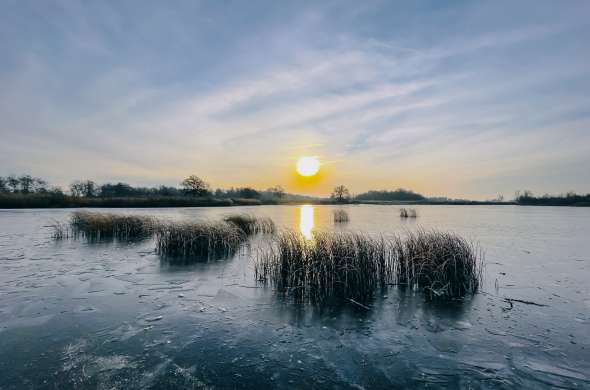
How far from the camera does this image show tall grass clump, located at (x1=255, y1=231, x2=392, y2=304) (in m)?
11.4

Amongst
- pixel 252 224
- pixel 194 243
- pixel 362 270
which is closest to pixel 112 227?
pixel 194 243

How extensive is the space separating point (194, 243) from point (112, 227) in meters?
11.4

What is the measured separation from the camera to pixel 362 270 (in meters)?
11.7

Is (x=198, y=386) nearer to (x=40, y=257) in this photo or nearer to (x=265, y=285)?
(x=265, y=285)

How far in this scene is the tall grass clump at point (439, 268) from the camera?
1162 cm

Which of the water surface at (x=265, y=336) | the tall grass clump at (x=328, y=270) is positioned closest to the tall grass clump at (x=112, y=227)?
the water surface at (x=265, y=336)

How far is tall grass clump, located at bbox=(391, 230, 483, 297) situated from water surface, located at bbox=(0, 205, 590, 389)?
0.74 metres

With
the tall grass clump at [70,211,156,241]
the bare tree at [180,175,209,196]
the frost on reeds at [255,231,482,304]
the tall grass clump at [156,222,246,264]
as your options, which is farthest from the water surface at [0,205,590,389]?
the bare tree at [180,175,209,196]

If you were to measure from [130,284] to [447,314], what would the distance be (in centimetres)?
1135

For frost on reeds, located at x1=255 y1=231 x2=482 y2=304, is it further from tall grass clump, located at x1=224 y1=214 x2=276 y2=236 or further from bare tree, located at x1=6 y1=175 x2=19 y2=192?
Result: bare tree, located at x1=6 y1=175 x2=19 y2=192

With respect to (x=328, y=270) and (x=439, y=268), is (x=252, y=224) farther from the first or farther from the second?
(x=439, y=268)

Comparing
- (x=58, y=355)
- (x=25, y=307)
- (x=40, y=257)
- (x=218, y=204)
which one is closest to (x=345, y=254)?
(x=58, y=355)

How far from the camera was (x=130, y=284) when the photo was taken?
41.8 ft

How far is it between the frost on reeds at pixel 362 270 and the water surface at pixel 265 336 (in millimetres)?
860
